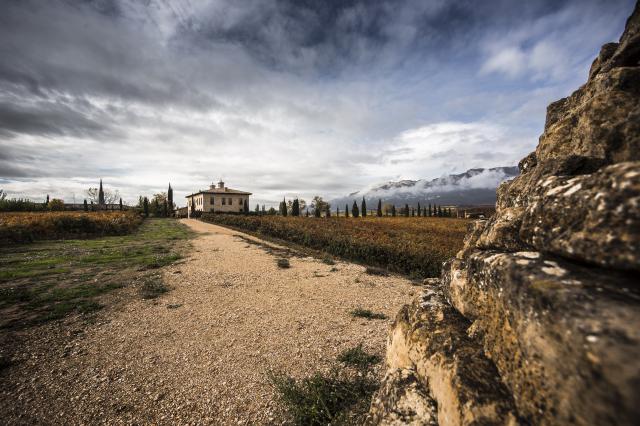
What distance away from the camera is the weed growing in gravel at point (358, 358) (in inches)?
197

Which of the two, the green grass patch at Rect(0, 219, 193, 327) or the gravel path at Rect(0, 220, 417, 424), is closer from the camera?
the gravel path at Rect(0, 220, 417, 424)

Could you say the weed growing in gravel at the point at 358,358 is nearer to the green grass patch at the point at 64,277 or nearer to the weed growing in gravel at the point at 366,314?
the weed growing in gravel at the point at 366,314

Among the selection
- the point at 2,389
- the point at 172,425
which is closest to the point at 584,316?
the point at 172,425

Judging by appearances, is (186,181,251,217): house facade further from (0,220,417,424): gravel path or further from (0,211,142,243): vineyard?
(0,220,417,424): gravel path

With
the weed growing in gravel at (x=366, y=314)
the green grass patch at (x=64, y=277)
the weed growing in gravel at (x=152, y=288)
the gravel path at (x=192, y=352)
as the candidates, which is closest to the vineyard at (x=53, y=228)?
the green grass patch at (x=64, y=277)

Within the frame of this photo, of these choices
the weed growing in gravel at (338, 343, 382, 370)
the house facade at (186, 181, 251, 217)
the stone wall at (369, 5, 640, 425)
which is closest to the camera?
the stone wall at (369, 5, 640, 425)

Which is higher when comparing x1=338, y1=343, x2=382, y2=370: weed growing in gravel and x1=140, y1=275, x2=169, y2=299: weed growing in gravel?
x1=140, y1=275, x2=169, y2=299: weed growing in gravel

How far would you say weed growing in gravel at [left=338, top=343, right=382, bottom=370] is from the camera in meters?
5.00

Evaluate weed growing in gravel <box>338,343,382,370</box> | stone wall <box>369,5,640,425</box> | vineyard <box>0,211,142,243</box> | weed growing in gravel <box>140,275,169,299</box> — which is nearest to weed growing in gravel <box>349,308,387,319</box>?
weed growing in gravel <box>338,343,382,370</box>

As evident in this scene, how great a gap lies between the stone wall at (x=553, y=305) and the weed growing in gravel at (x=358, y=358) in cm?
177

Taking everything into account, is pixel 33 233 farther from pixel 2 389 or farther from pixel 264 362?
pixel 264 362

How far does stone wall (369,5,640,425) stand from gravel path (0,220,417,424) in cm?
261

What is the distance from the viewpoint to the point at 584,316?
145 cm

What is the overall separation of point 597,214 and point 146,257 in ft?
53.0
